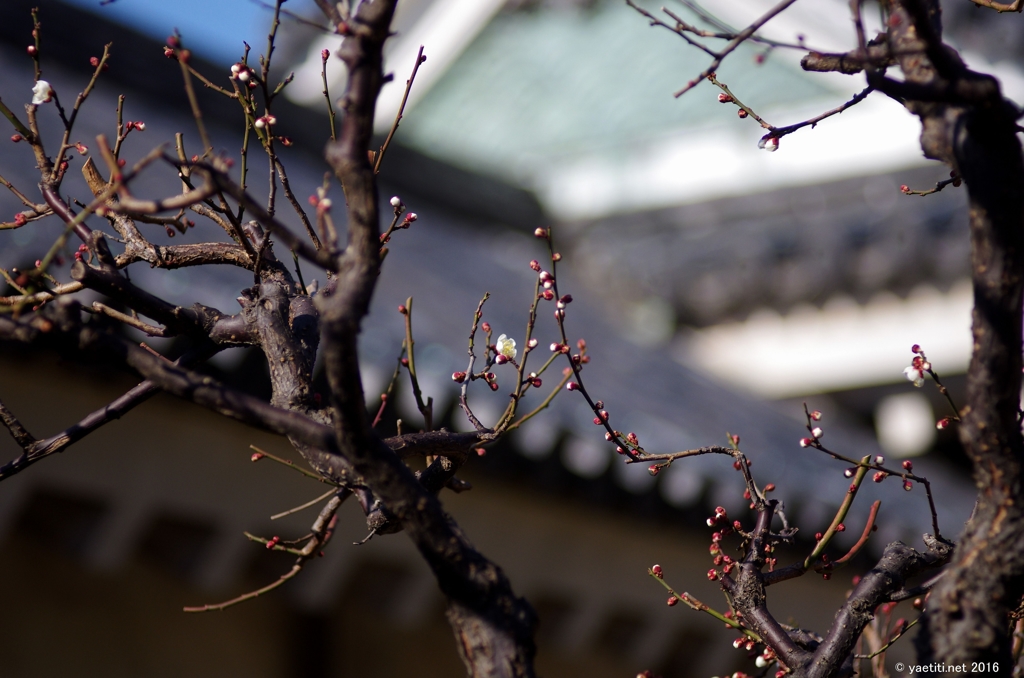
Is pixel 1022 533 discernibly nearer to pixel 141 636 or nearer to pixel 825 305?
pixel 141 636

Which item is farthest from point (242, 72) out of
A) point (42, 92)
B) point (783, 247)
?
point (783, 247)

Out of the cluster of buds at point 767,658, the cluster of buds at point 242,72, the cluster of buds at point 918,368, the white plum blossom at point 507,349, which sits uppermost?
the cluster of buds at point 242,72

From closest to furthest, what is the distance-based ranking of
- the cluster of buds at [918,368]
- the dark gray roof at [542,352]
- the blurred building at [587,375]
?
the cluster of buds at [918,368]
the blurred building at [587,375]
the dark gray roof at [542,352]

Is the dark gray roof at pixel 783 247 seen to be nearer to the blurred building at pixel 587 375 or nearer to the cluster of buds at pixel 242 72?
the blurred building at pixel 587 375

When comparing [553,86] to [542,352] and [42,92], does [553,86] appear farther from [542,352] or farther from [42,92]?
[42,92]

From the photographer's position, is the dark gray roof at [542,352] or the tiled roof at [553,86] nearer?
the dark gray roof at [542,352]

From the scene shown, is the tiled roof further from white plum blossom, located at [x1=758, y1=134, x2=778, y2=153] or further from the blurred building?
white plum blossom, located at [x1=758, y1=134, x2=778, y2=153]

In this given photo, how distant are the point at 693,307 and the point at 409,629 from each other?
14.5 ft

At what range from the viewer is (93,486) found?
2611 millimetres

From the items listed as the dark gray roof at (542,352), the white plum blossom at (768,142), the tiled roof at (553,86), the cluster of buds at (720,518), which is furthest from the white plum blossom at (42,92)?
the tiled roof at (553,86)

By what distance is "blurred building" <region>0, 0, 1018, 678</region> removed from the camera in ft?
9.10

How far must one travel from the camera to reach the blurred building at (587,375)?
9.10 feet

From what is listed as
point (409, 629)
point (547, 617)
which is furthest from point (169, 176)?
point (547, 617)

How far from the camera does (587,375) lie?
457 cm
